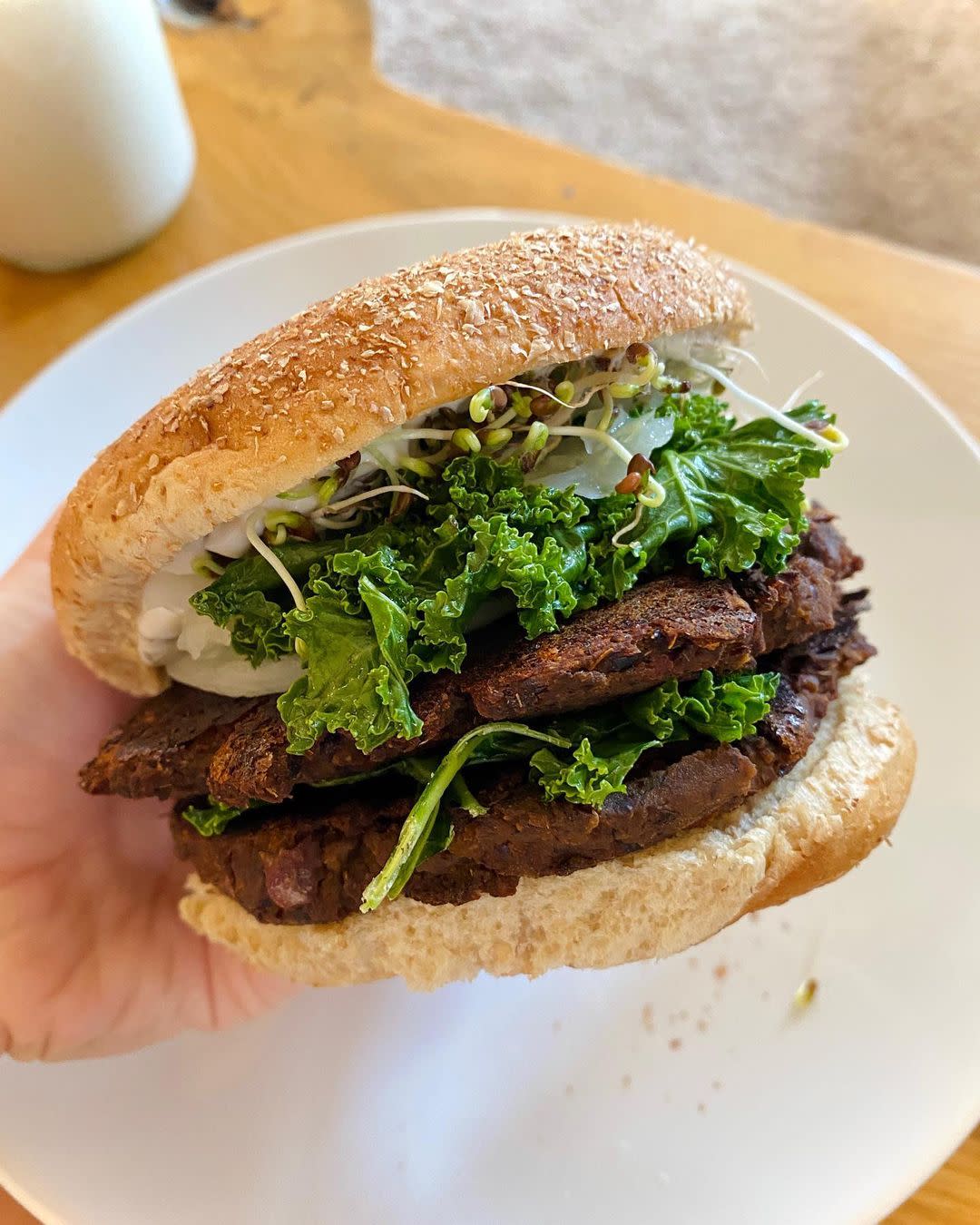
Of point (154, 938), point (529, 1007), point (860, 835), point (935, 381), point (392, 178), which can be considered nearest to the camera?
point (860, 835)

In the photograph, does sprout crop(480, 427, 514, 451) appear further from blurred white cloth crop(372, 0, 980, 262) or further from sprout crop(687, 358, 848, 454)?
blurred white cloth crop(372, 0, 980, 262)

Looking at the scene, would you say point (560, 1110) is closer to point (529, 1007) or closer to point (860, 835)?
point (529, 1007)

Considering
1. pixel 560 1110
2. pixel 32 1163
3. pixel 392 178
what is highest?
pixel 392 178

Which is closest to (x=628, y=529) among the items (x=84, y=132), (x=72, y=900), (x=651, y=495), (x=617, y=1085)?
(x=651, y=495)

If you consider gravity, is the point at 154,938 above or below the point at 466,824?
below

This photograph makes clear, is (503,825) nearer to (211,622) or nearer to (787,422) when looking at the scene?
(211,622)

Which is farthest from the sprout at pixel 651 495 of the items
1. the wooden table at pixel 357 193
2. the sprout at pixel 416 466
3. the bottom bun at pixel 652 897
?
the wooden table at pixel 357 193

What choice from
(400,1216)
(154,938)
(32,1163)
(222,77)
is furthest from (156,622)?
(222,77)
